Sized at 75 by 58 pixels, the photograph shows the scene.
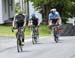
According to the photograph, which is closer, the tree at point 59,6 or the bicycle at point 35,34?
the bicycle at point 35,34

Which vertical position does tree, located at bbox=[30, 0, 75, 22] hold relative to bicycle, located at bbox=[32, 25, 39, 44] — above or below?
Answer: above

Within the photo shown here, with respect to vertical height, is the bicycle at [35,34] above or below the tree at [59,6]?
below

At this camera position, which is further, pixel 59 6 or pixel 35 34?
pixel 59 6

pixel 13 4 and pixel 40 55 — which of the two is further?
pixel 13 4

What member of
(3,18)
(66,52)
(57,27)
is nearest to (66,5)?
(3,18)

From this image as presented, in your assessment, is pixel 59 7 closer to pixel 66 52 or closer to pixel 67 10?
pixel 67 10

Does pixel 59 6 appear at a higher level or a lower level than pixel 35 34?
higher

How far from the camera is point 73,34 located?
3047cm

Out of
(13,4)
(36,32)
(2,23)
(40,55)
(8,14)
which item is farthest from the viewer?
(13,4)

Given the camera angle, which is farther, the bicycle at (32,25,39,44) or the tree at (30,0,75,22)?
the tree at (30,0,75,22)

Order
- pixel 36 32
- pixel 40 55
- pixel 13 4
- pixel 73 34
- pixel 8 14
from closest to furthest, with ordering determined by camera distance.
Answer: pixel 40 55 → pixel 36 32 → pixel 73 34 → pixel 8 14 → pixel 13 4

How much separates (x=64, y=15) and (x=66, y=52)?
955 inches

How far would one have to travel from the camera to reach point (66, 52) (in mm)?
16562

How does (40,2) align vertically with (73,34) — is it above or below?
above
